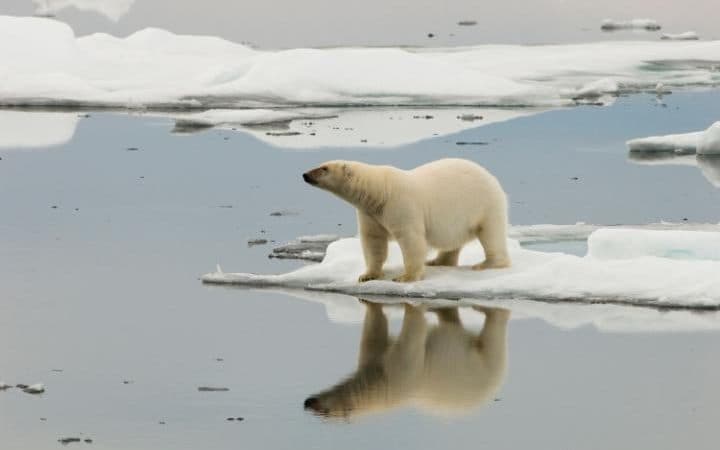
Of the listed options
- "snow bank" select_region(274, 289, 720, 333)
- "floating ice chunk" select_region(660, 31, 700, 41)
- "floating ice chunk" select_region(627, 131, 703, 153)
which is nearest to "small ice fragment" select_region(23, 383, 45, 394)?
"snow bank" select_region(274, 289, 720, 333)

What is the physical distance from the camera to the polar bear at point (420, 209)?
29.1ft

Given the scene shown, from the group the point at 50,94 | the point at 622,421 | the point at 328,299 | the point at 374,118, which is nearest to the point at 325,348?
the point at 328,299

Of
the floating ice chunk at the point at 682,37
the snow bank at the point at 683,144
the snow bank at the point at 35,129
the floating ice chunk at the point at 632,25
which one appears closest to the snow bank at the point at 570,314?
the snow bank at the point at 683,144

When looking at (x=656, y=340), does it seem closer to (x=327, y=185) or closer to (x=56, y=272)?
(x=327, y=185)

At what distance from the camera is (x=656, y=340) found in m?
8.01

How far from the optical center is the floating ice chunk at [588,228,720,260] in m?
9.87

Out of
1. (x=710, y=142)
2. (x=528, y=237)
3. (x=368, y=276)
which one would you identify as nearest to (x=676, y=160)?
(x=710, y=142)

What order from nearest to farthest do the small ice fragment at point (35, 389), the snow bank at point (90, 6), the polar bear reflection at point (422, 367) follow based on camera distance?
the polar bear reflection at point (422, 367), the small ice fragment at point (35, 389), the snow bank at point (90, 6)

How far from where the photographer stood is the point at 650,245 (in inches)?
393

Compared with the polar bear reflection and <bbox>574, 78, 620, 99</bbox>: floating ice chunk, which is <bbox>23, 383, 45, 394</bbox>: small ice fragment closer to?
the polar bear reflection

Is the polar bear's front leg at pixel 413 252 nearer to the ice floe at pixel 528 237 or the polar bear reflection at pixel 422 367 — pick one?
the polar bear reflection at pixel 422 367

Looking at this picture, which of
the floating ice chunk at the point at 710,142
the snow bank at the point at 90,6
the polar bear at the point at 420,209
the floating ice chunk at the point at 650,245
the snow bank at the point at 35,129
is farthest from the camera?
Answer: the snow bank at the point at 90,6

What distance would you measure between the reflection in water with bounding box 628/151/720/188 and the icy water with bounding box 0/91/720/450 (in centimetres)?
226

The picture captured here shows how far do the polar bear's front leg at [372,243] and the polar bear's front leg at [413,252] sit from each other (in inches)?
6.0
